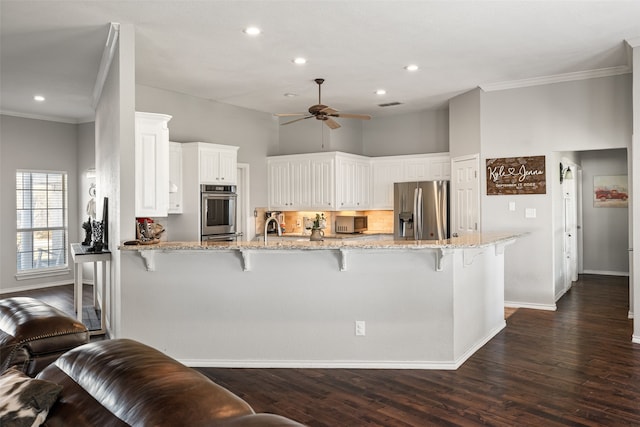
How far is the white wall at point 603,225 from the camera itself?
889cm

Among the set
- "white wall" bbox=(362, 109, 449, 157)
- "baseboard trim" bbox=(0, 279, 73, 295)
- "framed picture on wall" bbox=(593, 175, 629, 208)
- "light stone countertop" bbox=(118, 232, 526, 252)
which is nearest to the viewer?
"light stone countertop" bbox=(118, 232, 526, 252)

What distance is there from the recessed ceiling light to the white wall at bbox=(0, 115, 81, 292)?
18.8ft

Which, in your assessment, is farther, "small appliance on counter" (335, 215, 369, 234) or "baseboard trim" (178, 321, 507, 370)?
"small appliance on counter" (335, 215, 369, 234)

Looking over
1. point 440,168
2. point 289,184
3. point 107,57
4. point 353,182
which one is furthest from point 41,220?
point 440,168

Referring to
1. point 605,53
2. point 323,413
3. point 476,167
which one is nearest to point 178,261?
point 323,413

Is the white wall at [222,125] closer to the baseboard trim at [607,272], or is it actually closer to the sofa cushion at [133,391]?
the sofa cushion at [133,391]

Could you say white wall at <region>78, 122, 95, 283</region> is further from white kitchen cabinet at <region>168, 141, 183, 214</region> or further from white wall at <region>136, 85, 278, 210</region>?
white kitchen cabinet at <region>168, 141, 183, 214</region>

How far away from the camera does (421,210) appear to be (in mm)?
7734

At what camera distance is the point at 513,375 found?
3855 millimetres

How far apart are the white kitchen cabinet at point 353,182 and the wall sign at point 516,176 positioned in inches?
92.3

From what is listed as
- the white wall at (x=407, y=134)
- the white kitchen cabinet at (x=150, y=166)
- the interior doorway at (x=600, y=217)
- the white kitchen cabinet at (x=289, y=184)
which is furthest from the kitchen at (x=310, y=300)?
the interior doorway at (x=600, y=217)

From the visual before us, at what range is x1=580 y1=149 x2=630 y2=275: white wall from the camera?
8891mm

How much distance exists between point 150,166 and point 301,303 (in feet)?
6.63

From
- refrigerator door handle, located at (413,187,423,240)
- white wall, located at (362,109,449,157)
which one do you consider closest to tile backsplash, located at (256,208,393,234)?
refrigerator door handle, located at (413,187,423,240)
